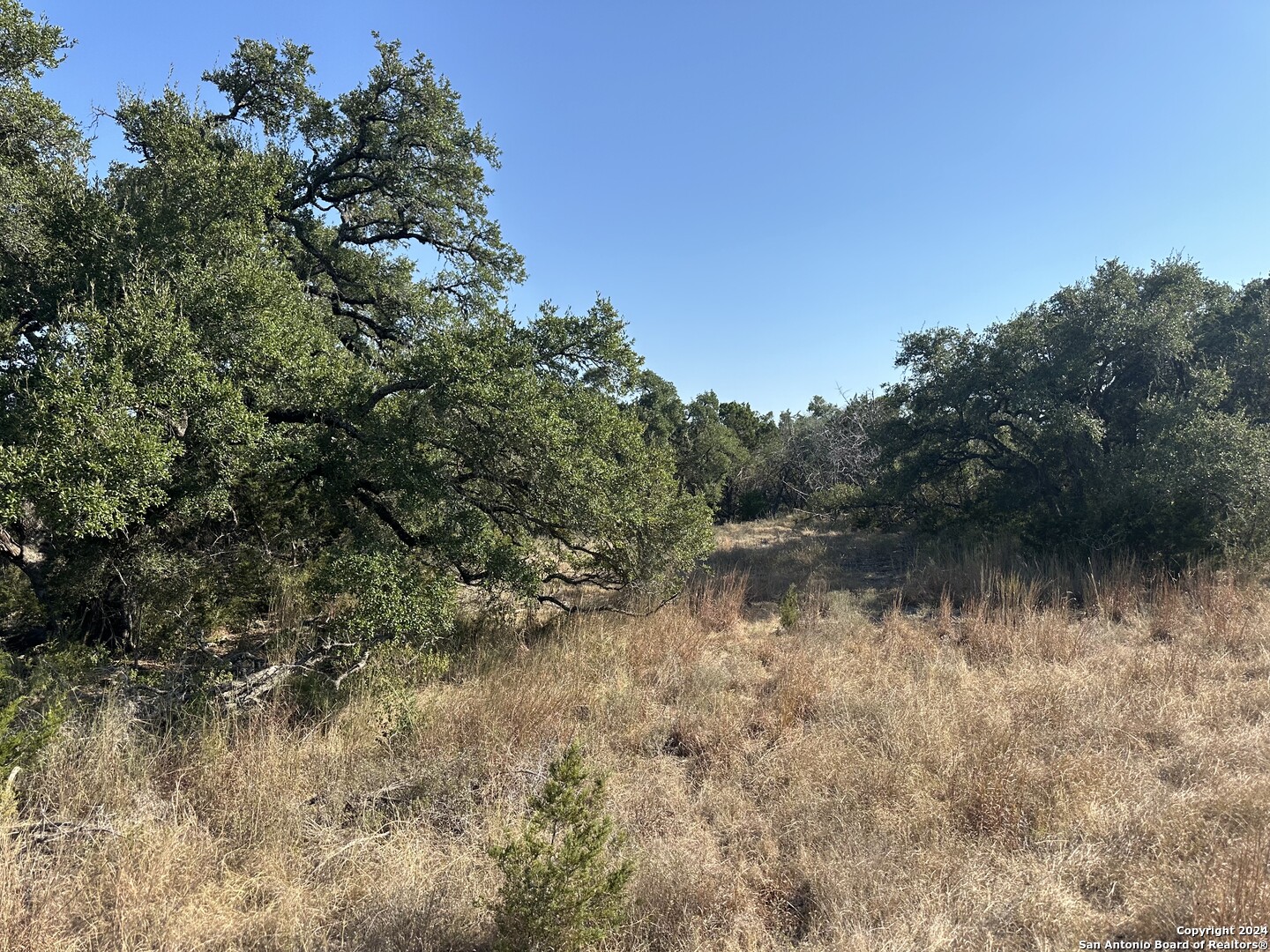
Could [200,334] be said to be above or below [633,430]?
above

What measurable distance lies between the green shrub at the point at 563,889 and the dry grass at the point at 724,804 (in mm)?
251

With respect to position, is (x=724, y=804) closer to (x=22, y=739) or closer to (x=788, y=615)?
(x=22, y=739)

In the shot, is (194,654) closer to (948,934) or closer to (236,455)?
(236,455)

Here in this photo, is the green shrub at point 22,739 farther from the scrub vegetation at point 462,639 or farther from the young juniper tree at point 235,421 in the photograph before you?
the young juniper tree at point 235,421

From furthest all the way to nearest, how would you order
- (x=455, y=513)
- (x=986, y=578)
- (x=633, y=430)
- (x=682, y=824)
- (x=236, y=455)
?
(x=986, y=578) → (x=633, y=430) → (x=455, y=513) → (x=236, y=455) → (x=682, y=824)

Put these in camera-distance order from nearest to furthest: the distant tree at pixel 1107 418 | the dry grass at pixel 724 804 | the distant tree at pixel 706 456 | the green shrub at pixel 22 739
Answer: the dry grass at pixel 724 804
the green shrub at pixel 22 739
the distant tree at pixel 1107 418
the distant tree at pixel 706 456

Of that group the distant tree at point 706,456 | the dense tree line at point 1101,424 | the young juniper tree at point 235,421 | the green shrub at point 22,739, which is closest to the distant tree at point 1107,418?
the dense tree line at point 1101,424

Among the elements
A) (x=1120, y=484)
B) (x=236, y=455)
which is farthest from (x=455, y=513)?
(x=1120, y=484)

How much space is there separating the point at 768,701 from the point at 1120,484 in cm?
889

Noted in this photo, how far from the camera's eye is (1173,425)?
387 inches

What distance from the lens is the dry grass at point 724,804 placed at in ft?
8.36

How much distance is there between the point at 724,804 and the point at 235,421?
4755 millimetres

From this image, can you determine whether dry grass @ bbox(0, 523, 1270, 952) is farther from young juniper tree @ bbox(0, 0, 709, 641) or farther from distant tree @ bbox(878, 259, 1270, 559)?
distant tree @ bbox(878, 259, 1270, 559)

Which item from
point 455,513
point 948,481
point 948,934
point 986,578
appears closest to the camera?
point 948,934
